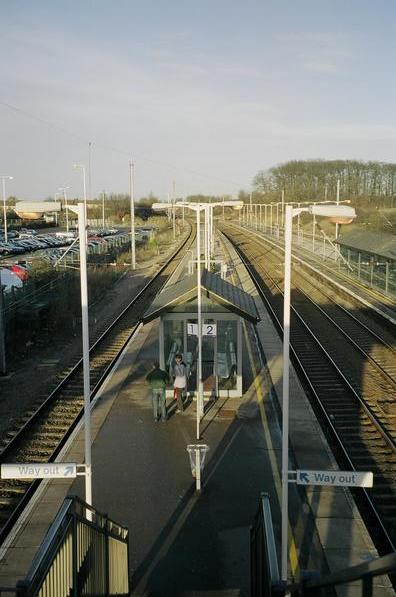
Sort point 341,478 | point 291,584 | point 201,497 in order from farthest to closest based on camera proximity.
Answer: point 201,497 → point 341,478 → point 291,584

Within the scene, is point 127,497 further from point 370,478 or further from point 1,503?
point 370,478

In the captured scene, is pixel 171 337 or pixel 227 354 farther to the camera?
pixel 227 354

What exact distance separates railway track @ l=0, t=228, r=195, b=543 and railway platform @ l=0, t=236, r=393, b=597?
0.30m

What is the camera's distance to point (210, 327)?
12086 mm

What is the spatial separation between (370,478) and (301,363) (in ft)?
35.3

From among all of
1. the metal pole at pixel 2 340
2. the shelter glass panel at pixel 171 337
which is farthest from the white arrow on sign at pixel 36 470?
the metal pole at pixel 2 340

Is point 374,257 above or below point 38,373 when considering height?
above

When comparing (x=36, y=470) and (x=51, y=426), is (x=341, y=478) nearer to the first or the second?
(x=36, y=470)

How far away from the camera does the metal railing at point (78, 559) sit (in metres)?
3.99

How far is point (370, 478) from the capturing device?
19.5 feet

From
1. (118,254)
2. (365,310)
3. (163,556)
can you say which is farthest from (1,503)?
(118,254)

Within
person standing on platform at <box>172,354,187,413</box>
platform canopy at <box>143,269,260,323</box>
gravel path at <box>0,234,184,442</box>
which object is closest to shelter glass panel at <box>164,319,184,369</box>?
platform canopy at <box>143,269,260,323</box>

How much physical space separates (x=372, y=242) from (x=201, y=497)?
75.2 feet

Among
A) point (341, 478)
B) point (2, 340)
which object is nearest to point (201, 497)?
point (341, 478)
